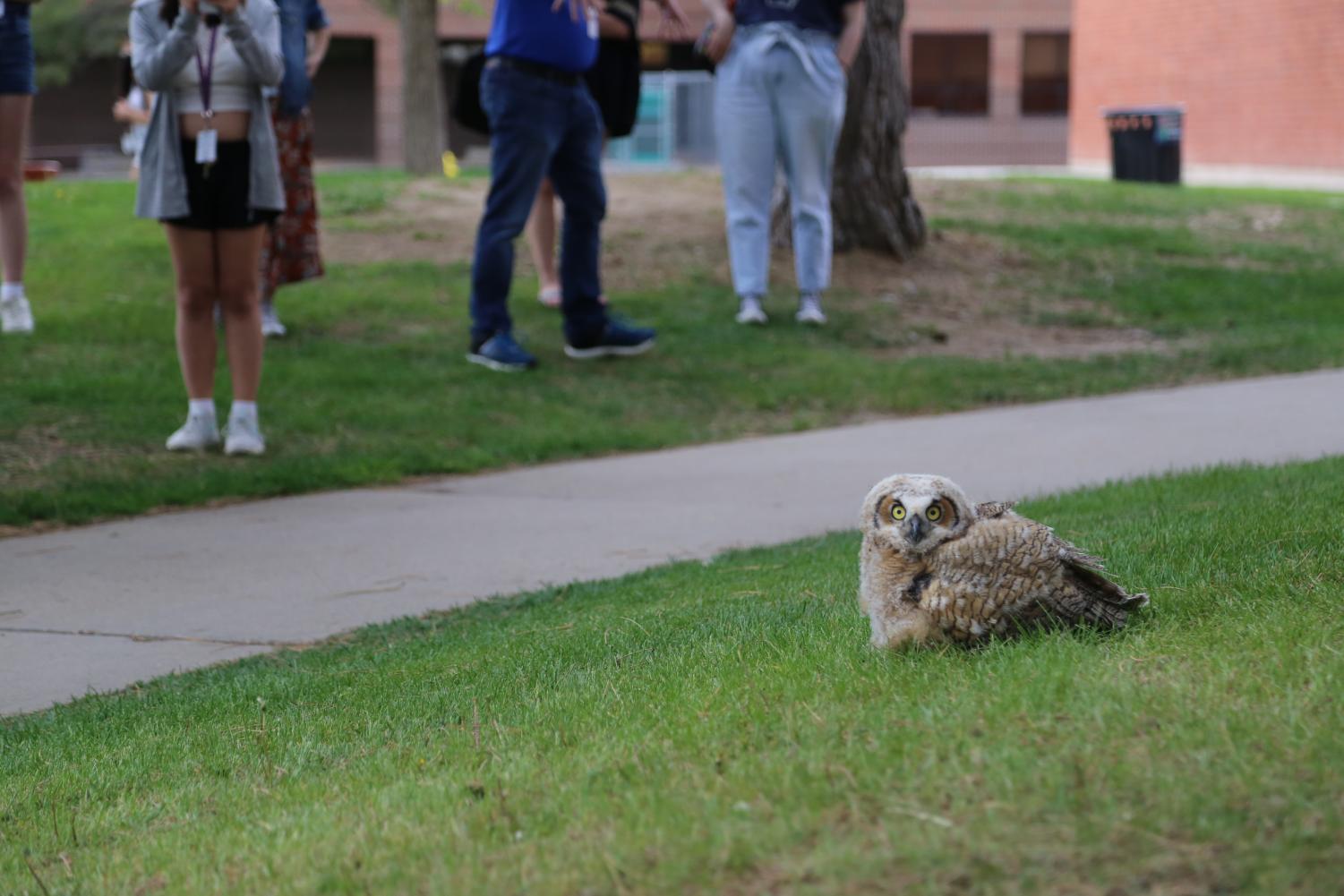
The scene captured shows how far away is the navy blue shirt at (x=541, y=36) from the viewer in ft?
29.6

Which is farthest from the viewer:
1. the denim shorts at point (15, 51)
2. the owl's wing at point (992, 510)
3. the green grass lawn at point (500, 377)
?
the denim shorts at point (15, 51)

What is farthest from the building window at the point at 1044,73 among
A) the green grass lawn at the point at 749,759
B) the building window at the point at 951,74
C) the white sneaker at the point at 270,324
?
the green grass lawn at the point at 749,759

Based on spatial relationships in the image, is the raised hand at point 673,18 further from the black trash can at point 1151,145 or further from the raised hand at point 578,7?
the black trash can at point 1151,145

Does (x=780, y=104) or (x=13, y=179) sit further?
(x=780, y=104)

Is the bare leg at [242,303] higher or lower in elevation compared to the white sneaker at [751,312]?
higher

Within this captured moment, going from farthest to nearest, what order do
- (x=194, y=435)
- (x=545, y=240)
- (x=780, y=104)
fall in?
(x=545, y=240), (x=780, y=104), (x=194, y=435)

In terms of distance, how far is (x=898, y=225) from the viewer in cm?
1241

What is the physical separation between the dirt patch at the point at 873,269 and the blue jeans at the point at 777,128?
0.92 m

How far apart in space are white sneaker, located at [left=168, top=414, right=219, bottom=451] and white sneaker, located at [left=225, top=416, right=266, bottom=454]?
109 millimetres

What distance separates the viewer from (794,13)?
994cm

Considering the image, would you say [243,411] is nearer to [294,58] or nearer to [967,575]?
[294,58]

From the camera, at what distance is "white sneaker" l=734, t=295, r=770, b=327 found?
10.3 m

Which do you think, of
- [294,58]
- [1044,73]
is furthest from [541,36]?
[1044,73]

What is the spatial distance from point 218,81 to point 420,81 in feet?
52.0
